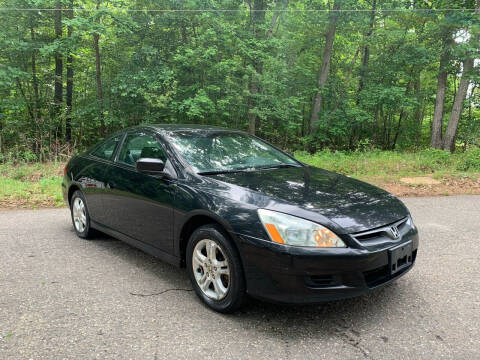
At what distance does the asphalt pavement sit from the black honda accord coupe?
0.91ft

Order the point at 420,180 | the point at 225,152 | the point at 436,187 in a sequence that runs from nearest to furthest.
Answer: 1. the point at 225,152
2. the point at 436,187
3. the point at 420,180

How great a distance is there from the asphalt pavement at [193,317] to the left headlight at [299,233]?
671mm

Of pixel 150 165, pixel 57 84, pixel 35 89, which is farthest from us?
pixel 57 84

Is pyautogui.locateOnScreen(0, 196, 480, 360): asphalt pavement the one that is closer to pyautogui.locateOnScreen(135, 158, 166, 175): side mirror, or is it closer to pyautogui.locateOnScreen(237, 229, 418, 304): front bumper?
pyautogui.locateOnScreen(237, 229, 418, 304): front bumper

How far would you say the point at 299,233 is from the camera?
2396 millimetres

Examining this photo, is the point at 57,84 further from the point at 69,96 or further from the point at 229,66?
the point at 229,66

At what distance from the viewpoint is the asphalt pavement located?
7.47 ft

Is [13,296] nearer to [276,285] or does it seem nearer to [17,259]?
[17,259]

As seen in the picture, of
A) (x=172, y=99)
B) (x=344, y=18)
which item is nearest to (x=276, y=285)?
(x=172, y=99)

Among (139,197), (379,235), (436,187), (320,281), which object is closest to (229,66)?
(436,187)

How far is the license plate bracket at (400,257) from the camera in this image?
2.55 meters

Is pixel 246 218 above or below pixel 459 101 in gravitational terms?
below

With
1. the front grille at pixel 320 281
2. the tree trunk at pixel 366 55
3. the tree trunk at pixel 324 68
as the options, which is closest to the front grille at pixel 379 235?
the front grille at pixel 320 281

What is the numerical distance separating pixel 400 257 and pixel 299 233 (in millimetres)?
881
